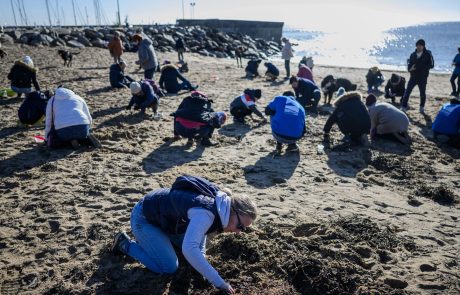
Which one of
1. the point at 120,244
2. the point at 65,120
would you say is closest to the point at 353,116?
Result: the point at 120,244

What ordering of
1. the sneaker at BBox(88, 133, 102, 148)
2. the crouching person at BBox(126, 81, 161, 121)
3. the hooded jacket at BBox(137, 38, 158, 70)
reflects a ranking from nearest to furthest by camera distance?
1. the sneaker at BBox(88, 133, 102, 148)
2. the crouching person at BBox(126, 81, 161, 121)
3. the hooded jacket at BBox(137, 38, 158, 70)

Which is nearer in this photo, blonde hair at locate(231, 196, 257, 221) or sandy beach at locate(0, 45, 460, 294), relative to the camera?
blonde hair at locate(231, 196, 257, 221)

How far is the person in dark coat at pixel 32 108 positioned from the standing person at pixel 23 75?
189cm

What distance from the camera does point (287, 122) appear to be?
605 cm

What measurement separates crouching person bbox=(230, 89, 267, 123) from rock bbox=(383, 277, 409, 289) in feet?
17.2

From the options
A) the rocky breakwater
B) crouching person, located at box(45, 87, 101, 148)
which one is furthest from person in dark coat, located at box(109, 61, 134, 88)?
the rocky breakwater

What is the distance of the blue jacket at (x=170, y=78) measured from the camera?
410 inches

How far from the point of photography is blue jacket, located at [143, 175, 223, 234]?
2.60 metres

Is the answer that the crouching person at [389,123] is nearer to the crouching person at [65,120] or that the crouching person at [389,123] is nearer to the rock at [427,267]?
the rock at [427,267]

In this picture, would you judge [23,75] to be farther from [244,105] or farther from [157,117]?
[244,105]

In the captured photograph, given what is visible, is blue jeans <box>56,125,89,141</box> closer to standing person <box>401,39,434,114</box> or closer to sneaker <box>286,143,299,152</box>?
sneaker <box>286,143,299,152</box>

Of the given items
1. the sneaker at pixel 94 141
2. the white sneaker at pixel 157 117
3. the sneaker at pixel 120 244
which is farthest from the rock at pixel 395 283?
the white sneaker at pixel 157 117

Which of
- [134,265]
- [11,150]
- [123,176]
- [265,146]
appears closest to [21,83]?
[11,150]

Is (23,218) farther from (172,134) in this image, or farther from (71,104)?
(172,134)
